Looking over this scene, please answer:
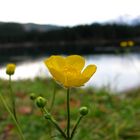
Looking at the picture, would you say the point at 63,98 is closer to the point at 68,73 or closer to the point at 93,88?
the point at 93,88

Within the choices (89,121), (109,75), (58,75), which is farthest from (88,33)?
(58,75)

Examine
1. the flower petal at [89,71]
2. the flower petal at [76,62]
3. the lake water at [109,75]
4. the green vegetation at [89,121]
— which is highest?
the flower petal at [76,62]

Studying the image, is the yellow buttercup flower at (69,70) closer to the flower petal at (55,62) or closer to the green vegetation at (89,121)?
the flower petal at (55,62)

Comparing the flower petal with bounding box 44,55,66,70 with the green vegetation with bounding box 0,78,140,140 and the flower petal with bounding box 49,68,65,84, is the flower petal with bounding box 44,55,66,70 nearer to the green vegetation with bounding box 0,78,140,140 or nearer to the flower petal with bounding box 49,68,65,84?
the flower petal with bounding box 49,68,65,84

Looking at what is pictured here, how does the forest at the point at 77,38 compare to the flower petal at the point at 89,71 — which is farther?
the forest at the point at 77,38

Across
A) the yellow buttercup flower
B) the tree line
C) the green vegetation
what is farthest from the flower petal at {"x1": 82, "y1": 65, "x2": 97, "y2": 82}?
the tree line

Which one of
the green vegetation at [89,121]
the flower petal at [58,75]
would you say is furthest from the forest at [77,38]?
the flower petal at [58,75]

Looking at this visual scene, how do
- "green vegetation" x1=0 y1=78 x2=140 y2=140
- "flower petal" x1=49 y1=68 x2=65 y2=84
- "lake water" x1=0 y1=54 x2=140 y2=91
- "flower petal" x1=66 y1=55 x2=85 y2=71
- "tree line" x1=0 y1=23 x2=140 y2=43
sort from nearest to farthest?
"flower petal" x1=49 y1=68 x2=65 y2=84
"flower petal" x1=66 y1=55 x2=85 y2=71
"green vegetation" x1=0 y1=78 x2=140 y2=140
"lake water" x1=0 y1=54 x2=140 y2=91
"tree line" x1=0 y1=23 x2=140 y2=43

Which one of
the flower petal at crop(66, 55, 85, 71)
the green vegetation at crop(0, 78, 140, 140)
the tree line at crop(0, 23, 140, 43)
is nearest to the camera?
the flower petal at crop(66, 55, 85, 71)

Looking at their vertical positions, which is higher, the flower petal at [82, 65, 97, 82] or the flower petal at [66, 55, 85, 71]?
the flower petal at [66, 55, 85, 71]
